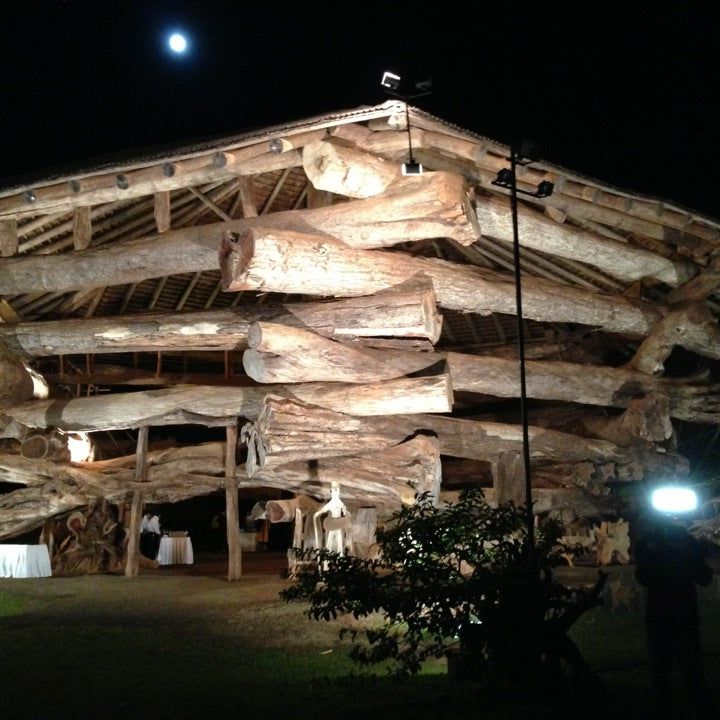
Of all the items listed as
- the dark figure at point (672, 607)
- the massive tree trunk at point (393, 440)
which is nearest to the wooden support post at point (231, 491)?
the massive tree trunk at point (393, 440)

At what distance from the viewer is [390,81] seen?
8242 millimetres

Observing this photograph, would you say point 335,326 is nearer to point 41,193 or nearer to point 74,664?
point 41,193

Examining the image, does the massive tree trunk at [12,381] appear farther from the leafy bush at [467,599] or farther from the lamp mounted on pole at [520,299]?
the leafy bush at [467,599]

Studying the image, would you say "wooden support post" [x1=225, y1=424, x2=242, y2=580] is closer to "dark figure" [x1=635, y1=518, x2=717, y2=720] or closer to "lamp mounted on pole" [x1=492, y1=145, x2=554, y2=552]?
"lamp mounted on pole" [x1=492, y1=145, x2=554, y2=552]

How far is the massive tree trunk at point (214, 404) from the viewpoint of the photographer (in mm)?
10000

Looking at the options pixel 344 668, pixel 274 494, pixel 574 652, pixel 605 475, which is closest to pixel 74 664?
pixel 344 668

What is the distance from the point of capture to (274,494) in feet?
65.9

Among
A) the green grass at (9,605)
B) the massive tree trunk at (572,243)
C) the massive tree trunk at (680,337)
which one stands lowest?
the green grass at (9,605)

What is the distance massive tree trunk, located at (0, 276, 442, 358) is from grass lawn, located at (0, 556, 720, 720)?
363cm

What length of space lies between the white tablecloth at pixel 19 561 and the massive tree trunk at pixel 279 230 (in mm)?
4847

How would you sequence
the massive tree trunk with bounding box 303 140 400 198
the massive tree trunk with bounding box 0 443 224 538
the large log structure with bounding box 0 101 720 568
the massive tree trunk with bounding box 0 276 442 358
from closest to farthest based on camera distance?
1. the massive tree trunk with bounding box 303 140 400 198
2. the large log structure with bounding box 0 101 720 568
3. the massive tree trunk with bounding box 0 276 442 358
4. the massive tree trunk with bounding box 0 443 224 538

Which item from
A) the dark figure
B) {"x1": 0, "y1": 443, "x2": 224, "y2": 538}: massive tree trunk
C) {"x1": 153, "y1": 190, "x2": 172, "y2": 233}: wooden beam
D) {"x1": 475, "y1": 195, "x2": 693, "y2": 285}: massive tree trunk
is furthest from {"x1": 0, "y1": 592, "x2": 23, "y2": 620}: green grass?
{"x1": 475, "y1": 195, "x2": 693, "y2": 285}: massive tree trunk

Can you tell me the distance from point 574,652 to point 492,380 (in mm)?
7025

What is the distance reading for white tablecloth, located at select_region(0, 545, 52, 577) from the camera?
1260 centimetres
